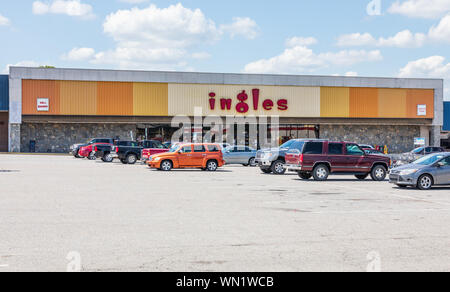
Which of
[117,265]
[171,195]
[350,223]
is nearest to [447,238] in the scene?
[350,223]

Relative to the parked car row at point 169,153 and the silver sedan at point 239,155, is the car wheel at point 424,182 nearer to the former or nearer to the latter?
the parked car row at point 169,153

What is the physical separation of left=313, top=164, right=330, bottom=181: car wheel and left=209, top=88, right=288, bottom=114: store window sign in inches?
1349

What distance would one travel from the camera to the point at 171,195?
1623cm

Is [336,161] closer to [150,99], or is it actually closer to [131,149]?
[131,149]

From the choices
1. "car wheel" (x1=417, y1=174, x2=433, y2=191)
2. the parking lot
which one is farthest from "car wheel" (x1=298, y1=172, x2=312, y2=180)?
the parking lot

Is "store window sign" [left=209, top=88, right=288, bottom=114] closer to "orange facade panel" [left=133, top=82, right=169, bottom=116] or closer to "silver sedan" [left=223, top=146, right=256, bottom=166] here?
"orange facade panel" [left=133, top=82, right=169, bottom=116]

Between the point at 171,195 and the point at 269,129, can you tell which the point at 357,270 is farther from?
the point at 269,129

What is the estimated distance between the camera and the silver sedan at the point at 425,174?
64.6ft

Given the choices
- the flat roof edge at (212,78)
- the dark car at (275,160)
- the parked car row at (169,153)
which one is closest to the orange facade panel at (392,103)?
the flat roof edge at (212,78)

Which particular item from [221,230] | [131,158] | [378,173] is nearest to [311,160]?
[378,173]

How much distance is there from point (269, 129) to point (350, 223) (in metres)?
48.5

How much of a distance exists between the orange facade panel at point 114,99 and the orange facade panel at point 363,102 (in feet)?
80.4

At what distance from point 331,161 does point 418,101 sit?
136 feet

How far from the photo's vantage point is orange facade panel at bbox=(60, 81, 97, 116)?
54.5 m
